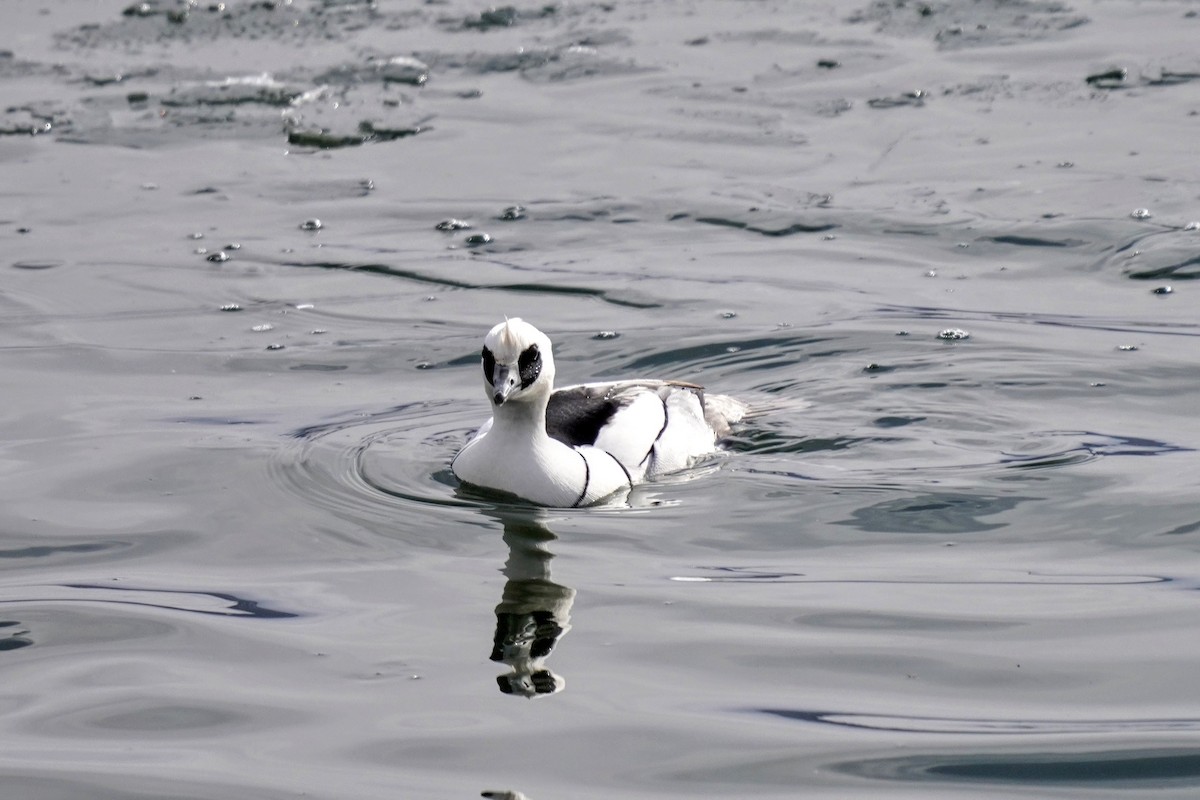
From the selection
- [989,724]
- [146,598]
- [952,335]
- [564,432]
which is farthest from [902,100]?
[989,724]

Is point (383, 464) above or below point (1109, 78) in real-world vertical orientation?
below

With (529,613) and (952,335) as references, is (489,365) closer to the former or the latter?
(529,613)

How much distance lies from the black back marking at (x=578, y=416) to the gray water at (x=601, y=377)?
0.63 meters

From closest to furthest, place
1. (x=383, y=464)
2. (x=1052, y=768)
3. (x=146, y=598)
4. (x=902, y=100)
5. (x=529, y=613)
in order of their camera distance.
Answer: (x=1052, y=768) → (x=529, y=613) → (x=146, y=598) → (x=383, y=464) → (x=902, y=100)

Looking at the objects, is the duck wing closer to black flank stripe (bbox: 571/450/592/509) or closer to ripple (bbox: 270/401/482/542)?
black flank stripe (bbox: 571/450/592/509)

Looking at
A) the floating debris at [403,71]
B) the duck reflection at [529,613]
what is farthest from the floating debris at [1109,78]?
the duck reflection at [529,613]

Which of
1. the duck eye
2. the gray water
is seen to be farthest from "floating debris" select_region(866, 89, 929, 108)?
the duck eye

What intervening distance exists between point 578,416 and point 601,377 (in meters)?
1.58

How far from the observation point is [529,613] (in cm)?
674

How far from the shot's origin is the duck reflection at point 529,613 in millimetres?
6047

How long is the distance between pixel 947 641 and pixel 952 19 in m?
12.9

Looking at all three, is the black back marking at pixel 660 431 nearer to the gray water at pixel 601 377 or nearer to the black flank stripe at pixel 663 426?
the black flank stripe at pixel 663 426

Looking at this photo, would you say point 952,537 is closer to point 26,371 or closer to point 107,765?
point 107,765

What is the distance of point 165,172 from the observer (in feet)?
47.8
